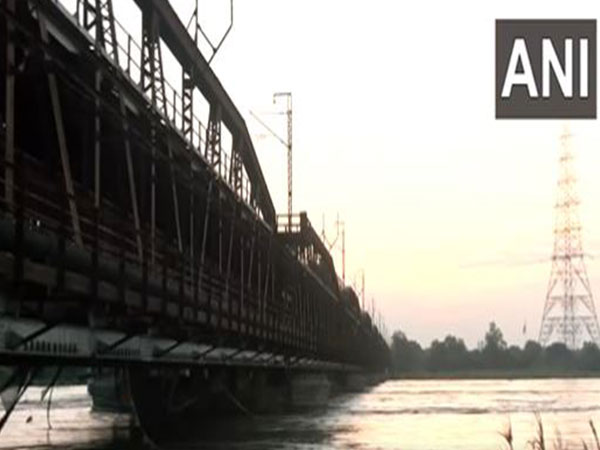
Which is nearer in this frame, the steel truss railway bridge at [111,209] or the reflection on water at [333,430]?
the steel truss railway bridge at [111,209]

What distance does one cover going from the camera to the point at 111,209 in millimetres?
38312

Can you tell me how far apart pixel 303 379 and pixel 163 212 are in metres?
51.1

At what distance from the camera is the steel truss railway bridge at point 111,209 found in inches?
861

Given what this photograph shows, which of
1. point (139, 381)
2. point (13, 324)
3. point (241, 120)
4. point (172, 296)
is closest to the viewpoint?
point (13, 324)

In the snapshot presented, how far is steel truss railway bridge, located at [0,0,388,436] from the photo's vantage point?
71.8ft

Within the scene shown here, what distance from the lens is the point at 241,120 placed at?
66562mm

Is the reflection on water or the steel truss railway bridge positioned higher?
the steel truss railway bridge

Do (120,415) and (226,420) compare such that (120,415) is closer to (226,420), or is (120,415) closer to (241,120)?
(226,420)

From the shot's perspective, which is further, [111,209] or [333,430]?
[333,430]

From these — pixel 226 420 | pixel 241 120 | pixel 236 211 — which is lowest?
pixel 226 420

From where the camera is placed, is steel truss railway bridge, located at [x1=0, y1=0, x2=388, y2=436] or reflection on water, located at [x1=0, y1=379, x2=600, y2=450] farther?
reflection on water, located at [x1=0, y1=379, x2=600, y2=450]

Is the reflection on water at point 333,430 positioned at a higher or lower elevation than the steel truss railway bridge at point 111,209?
lower

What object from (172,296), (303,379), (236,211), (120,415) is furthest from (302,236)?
(172,296)

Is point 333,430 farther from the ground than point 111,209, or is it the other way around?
point 111,209
